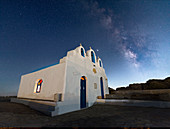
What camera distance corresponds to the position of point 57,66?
6.52 metres

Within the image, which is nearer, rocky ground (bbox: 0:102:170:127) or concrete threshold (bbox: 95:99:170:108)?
rocky ground (bbox: 0:102:170:127)

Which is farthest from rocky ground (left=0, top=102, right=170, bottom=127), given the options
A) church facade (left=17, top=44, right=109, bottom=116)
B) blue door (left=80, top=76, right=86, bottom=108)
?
blue door (left=80, top=76, right=86, bottom=108)

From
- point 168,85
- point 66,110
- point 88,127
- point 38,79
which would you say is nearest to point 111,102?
point 66,110

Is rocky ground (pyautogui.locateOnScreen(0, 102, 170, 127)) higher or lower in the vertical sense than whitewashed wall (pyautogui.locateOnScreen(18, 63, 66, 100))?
lower

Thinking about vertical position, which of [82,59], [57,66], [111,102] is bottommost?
[111,102]

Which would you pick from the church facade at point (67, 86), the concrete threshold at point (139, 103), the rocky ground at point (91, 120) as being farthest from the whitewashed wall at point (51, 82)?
the concrete threshold at point (139, 103)

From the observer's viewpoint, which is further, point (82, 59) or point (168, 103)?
point (82, 59)

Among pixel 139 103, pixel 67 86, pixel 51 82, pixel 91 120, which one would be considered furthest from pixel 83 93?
pixel 139 103

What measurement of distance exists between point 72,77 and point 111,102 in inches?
190

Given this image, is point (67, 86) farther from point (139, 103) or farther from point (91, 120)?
point (139, 103)

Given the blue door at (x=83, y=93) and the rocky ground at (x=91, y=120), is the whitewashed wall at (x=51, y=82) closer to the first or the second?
the rocky ground at (x=91, y=120)

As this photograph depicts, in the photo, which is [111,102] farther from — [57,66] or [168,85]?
[168,85]

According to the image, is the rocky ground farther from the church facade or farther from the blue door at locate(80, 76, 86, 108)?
the blue door at locate(80, 76, 86, 108)

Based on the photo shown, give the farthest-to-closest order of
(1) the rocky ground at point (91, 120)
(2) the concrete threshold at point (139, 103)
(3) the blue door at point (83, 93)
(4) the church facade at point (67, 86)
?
(3) the blue door at point (83, 93), (2) the concrete threshold at point (139, 103), (4) the church facade at point (67, 86), (1) the rocky ground at point (91, 120)
